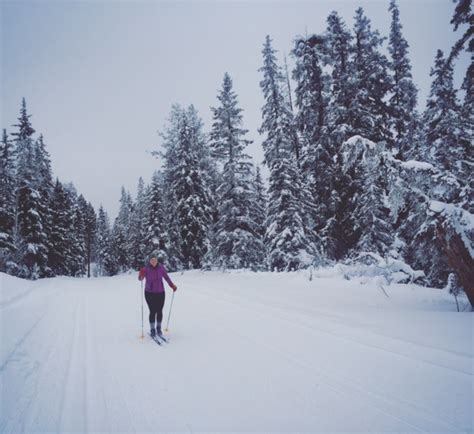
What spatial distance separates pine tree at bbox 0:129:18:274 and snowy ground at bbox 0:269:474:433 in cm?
2035

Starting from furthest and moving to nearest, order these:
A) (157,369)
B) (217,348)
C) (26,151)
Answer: (26,151)
(217,348)
(157,369)

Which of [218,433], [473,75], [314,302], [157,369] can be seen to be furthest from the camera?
[473,75]

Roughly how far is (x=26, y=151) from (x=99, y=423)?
34.5 metres

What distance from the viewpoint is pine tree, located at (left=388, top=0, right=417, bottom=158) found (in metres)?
17.3

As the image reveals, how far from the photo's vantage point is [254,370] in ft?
14.9

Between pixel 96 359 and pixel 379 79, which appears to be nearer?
pixel 96 359

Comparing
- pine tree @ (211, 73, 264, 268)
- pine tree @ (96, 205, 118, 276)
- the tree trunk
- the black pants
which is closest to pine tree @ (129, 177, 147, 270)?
pine tree @ (96, 205, 118, 276)

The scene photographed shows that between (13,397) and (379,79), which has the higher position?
(379,79)

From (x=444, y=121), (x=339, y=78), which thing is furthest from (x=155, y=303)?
(x=444, y=121)

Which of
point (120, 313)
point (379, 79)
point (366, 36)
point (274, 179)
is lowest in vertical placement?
point (120, 313)

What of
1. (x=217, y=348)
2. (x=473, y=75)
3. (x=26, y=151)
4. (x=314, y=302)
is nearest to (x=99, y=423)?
(x=217, y=348)

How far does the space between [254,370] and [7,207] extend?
32.5m

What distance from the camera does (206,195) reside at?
2511 centimetres

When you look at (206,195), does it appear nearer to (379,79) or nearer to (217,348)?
(379,79)
